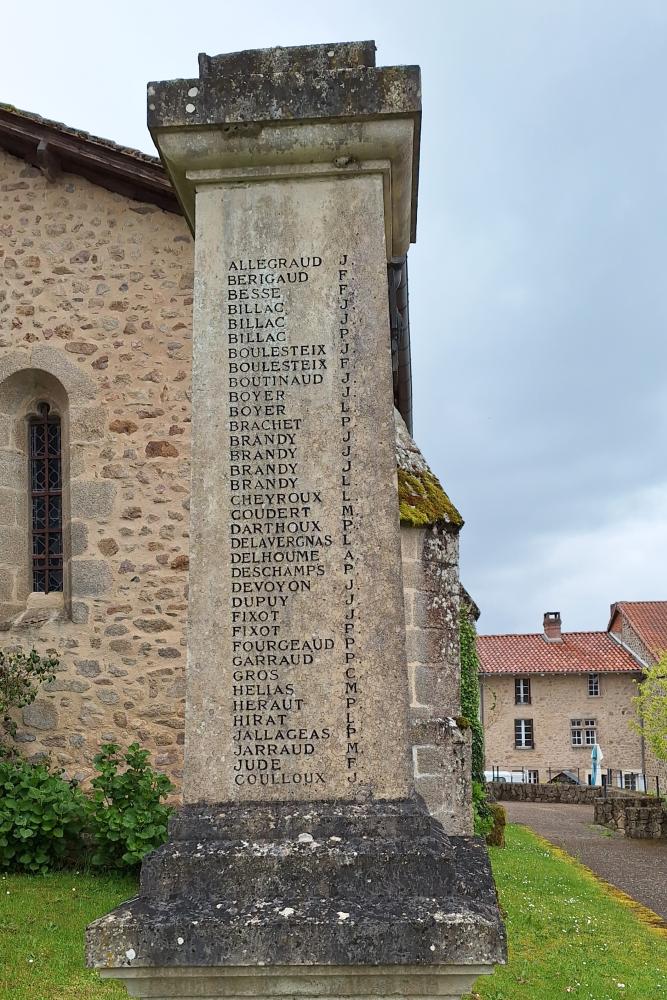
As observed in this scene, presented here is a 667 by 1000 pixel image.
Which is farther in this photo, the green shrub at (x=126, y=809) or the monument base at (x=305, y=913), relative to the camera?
the green shrub at (x=126, y=809)

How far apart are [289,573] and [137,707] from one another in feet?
21.3

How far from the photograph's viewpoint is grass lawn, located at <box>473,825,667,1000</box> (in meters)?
6.54

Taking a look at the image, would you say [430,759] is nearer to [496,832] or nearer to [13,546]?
[13,546]

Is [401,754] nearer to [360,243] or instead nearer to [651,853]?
[360,243]

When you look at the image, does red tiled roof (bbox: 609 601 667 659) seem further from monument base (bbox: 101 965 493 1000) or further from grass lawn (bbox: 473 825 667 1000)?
monument base (bbox: 101 965 493 1000)

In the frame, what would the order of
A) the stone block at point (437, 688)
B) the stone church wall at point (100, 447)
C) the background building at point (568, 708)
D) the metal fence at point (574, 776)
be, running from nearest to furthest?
1. the stone block at point (437, 688)
2. the stone church wall at point (100, 447)
3. the metal fence at point (574, 776)
4. the background building at point (568, 708)

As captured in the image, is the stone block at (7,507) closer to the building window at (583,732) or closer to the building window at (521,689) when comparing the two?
the building window at (521,689)

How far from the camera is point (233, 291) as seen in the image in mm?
2967

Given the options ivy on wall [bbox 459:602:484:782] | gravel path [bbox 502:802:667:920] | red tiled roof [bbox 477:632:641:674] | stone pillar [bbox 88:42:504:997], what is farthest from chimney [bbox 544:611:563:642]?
stone pillar [bbox 88:42:504:997]

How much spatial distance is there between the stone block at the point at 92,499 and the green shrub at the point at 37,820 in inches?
93.3

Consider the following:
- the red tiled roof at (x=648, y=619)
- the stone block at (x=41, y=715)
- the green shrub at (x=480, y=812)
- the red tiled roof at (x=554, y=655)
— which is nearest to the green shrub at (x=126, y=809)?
the stone block at (x=41, y=715)

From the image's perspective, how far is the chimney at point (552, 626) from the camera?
45812mm

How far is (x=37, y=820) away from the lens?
317 inches

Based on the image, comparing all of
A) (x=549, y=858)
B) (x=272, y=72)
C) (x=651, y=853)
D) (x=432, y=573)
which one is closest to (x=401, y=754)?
(x=272, y=72)
